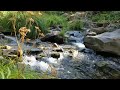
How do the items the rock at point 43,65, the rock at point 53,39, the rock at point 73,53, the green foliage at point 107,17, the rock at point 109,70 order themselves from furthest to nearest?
the green foliage at point 107,17 < the rock at point 53,39 < the rock at point 73,53 < the rock at point 43,65 < the rock at point 109,70

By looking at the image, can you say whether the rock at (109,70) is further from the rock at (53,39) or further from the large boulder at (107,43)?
the rock at (53,39)

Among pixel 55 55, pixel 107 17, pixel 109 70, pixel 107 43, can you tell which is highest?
pixel 107 17

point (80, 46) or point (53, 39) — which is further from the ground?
point (53, 39)

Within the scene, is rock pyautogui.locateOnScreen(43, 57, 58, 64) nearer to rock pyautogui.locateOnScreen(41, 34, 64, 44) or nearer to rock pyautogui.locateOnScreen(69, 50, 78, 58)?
rock pyautogui.locateOnScreen(69, 50, 78, 58)

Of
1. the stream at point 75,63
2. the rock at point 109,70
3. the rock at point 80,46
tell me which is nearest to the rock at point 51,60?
the stream at point 75,63

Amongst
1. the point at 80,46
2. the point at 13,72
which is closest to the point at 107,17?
the point at 80,46

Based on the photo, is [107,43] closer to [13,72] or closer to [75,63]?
[75,63]

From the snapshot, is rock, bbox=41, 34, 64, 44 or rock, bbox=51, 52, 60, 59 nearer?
rock, bbox=51, 52, 60, 59

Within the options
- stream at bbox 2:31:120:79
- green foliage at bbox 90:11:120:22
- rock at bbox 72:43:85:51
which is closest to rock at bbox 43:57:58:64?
stream at bbox 2:31:120:79

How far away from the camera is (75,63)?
3.85 m

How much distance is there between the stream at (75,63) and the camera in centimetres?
338

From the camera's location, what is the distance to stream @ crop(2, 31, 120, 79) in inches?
133
